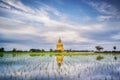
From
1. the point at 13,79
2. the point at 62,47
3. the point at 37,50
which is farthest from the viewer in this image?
the point at 37,50

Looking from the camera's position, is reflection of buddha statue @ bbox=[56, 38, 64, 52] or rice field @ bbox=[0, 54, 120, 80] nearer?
rice field @ bbox=[0, 54, 120, 80]

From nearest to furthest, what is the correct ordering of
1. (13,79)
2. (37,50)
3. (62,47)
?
1. (13,79)
2. (62,47)
3. (37,50)

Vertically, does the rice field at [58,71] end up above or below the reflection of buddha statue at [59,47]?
below

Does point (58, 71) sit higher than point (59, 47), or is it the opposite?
point (59, 47)

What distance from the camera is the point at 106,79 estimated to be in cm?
1582

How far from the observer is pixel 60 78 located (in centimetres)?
1611

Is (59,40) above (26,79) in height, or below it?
above

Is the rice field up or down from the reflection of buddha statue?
down

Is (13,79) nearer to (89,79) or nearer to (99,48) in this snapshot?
(89,79)

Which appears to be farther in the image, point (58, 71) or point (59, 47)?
point (59, 47)

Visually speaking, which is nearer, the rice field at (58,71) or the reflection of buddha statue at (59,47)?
the rice field at (58,71)

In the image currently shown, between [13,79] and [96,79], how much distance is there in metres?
6.73

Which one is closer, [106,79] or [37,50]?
[106,79]

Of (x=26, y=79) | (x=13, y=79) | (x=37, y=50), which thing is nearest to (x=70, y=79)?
(x=26, y=79)
